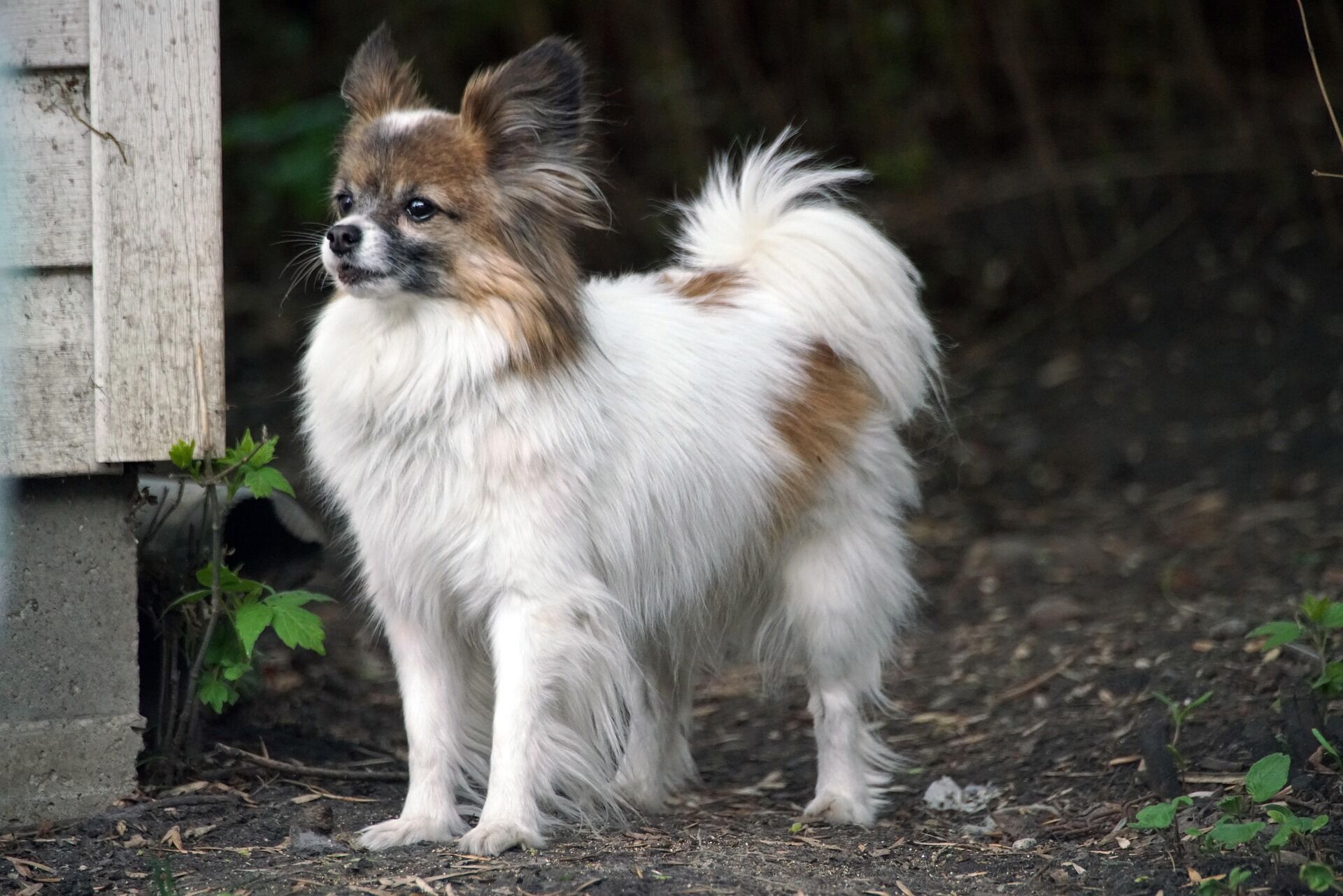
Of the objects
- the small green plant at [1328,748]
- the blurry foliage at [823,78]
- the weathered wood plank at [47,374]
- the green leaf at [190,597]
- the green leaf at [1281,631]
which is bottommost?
the small green plant at [1328,748]

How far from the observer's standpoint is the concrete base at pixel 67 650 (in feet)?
12.2

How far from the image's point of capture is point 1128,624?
5340 mm

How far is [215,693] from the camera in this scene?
3.88m

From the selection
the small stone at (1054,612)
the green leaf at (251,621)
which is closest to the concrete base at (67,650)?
the green leaf at (251,621)

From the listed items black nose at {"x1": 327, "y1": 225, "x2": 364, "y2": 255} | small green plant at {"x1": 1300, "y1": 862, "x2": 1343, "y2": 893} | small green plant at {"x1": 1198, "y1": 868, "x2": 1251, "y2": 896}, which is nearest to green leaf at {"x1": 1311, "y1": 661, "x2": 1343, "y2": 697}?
small green plant at {"x1": 1198, "y1": 868, "x2": 1251, "y2": 896}

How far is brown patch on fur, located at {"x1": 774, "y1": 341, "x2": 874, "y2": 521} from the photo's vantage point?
162 inches

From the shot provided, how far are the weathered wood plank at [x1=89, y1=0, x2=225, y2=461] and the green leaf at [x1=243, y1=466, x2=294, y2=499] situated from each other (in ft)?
0.40

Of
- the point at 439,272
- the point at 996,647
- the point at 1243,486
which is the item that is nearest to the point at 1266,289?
the point at 1243,486

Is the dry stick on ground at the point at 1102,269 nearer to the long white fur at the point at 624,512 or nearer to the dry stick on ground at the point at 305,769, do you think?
the long white fur at the point at 624,512

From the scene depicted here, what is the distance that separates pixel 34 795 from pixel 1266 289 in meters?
6.64

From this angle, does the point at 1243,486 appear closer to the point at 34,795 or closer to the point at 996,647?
the point at 996,647

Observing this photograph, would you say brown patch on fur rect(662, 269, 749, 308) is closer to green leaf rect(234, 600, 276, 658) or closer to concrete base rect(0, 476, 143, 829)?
green leaf rect(234, 600, 276, 658)

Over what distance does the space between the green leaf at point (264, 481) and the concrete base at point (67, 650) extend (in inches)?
13.3

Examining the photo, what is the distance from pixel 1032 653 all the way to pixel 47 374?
11.1 ft
